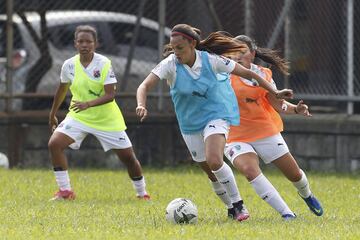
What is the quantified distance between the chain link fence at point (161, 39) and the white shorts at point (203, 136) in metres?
6.06

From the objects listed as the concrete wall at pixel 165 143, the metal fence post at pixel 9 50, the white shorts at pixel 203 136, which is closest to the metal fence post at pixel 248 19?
the concrete wall at pixel 165 143

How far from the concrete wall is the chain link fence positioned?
0.31m

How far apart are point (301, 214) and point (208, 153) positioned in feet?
4.74

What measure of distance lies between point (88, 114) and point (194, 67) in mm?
2722

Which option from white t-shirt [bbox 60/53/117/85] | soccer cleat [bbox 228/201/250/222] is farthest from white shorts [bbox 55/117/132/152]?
A: soccer cleat [bbox 228/201/250/222]

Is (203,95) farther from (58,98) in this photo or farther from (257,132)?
(58,98)

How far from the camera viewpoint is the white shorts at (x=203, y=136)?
9.38 meters

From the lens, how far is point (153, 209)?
10.5 metres

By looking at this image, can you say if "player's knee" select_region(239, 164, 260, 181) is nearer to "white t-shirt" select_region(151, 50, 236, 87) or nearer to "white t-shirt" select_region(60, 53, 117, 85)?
"white t-shirt" select_region(151, 50, 236, 87)

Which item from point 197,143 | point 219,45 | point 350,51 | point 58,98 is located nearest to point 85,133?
point 58,98

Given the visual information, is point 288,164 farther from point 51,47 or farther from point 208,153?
point 51,47

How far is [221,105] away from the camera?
9.52 meters

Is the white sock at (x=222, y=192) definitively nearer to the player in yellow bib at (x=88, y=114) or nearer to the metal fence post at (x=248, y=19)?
the player in yellow bib at (x=88, y=114)

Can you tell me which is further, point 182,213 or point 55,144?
point 55,144
